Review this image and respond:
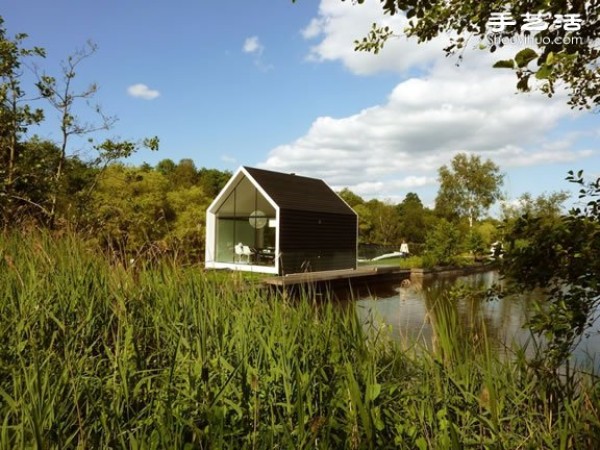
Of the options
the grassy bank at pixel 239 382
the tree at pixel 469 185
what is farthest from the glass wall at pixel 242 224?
the tree at pixel 469 185

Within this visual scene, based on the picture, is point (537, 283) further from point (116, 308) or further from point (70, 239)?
point (70, 239)

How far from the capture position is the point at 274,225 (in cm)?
1673

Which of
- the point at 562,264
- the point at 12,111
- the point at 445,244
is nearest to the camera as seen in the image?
the point at 562,264

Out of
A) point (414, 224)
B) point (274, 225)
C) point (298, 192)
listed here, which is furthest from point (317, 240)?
point (414, 224)

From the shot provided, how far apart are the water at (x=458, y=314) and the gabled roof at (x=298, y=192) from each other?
160 inches

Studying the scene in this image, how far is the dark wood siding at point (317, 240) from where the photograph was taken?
619 inches

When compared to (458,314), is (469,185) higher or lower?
higher

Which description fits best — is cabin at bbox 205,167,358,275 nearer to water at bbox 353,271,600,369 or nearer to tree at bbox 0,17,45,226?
water at bbox 353,271,600,369

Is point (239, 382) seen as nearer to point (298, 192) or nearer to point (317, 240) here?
point (317, 240)

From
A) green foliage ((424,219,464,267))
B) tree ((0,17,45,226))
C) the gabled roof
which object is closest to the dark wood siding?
the gabled roof

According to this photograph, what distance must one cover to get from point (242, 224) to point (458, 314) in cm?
1559

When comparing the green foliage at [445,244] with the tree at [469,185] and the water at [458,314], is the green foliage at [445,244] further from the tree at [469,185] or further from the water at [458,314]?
the tree at [469,185]

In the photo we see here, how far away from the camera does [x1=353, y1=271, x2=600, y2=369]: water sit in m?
2.30

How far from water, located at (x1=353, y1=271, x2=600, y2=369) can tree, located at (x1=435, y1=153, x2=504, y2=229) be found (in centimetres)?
1731
